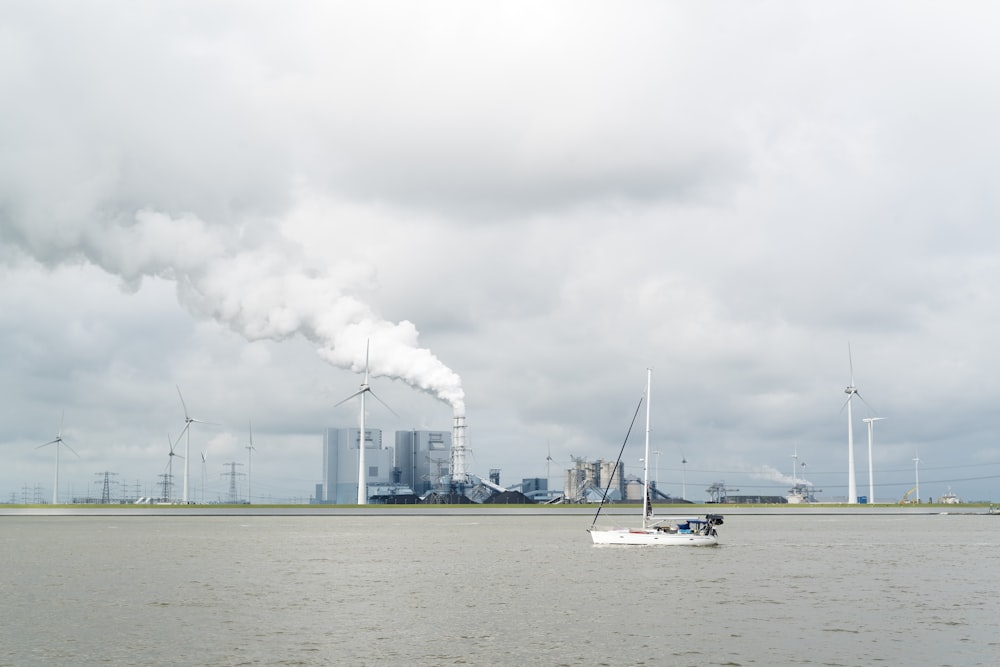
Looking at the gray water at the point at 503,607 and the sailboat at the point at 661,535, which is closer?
the gray water at the point at 503,607

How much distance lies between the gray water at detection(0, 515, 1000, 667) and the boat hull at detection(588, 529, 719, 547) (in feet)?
8.43

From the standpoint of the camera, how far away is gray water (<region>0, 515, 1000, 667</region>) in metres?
54.5

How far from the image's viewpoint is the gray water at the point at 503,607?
54.5 metres

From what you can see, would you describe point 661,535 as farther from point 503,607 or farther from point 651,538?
point 503,607

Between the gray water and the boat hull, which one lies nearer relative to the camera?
the gray water

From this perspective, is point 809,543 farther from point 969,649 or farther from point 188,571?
point 969,649

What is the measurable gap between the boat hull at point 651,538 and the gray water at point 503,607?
257 centimetres

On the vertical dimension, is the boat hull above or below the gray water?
below

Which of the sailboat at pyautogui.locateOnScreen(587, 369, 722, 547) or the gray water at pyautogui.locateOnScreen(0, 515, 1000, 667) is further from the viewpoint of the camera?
the sailboat at pyautogui.locateOnScreen(587, 369, 722, 547)

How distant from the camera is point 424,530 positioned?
655 feet

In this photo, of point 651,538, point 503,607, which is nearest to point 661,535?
point 651,538

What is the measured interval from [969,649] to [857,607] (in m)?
17.7

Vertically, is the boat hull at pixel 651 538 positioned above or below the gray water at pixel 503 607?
below

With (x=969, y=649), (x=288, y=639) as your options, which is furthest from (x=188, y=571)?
(x=969, y=649)
